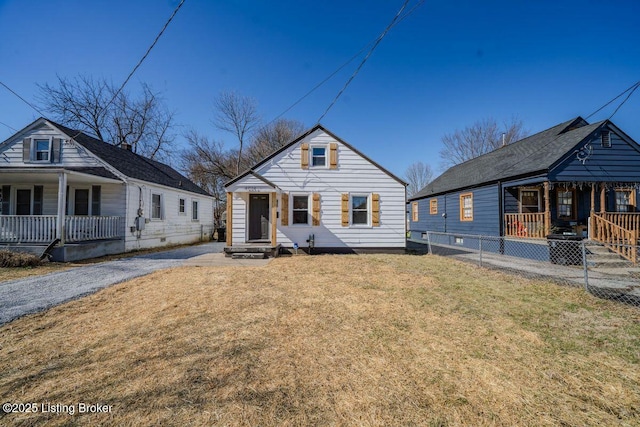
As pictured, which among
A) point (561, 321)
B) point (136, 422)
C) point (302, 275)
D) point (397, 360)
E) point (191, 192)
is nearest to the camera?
point (136, 422)

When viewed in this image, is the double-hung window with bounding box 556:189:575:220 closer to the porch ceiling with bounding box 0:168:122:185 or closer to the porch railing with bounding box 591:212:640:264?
the porch railing with bounding box 591:212:640:264

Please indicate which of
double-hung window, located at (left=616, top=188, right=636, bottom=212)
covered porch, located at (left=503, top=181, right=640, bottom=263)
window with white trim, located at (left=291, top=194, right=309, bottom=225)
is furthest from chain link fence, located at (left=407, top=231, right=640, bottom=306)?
window with white trim, located at (left=291, top=194, right=309, bottom=225)

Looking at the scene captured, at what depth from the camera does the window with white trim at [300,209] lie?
1090 centimetres

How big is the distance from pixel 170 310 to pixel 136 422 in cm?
259

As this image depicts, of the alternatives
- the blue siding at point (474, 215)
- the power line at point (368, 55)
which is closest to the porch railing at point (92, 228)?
the power line at point (368, 55)

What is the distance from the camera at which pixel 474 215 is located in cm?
1270

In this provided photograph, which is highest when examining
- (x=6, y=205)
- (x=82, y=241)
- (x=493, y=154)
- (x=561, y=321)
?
(x=493, y=154)

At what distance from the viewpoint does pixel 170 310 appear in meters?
4.23

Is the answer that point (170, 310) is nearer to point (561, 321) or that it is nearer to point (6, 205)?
point (561, 321)

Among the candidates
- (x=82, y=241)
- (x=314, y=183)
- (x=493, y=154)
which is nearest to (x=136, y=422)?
(x=314, y=183)

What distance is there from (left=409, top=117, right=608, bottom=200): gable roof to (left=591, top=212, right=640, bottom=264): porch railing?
9.11 feet

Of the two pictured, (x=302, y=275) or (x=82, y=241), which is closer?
(x=302, y=275)

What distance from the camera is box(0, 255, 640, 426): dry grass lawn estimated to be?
6.75ft

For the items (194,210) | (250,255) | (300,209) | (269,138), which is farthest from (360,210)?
(269,138)
